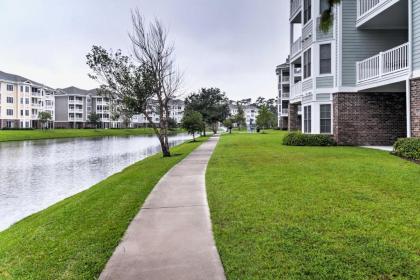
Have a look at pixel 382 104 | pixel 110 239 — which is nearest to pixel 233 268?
pixel 110 239

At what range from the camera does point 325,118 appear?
19.3m

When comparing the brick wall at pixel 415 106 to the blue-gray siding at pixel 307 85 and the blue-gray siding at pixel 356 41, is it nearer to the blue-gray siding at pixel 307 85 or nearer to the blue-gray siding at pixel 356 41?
the blue-gray siding at pixel 356 41

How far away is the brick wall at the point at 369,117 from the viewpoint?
59.6 ft

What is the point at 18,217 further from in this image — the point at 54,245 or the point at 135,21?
the point at 135,21

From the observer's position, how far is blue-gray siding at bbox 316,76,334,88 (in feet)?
61.5

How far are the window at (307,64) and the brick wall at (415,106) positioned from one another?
7220mm

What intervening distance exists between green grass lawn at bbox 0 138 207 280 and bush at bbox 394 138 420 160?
9.56 m

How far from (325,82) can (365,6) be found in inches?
165

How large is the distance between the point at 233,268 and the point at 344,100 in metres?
16.4

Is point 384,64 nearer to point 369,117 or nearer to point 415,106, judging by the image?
point 369,117

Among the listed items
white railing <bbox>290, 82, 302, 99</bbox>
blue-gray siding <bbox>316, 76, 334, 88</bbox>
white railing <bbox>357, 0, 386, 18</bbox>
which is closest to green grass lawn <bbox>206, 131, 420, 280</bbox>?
blue-gray siding <bbox>316, 76, 334, 88</bbox>

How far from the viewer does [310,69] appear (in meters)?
19.8

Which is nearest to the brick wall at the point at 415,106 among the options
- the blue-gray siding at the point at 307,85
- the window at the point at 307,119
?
the blue-gray siding at the point at 307,85

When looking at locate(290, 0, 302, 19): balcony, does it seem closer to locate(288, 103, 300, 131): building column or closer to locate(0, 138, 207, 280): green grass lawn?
locate(288, 103, 300, 131): building column
